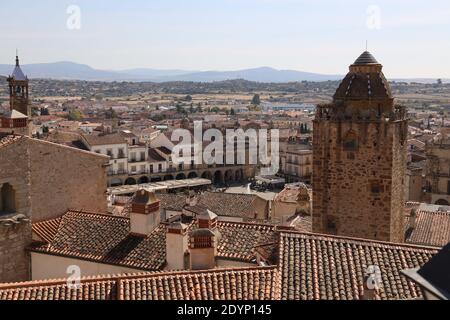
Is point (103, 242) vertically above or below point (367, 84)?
below

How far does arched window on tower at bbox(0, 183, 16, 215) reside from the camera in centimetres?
1418

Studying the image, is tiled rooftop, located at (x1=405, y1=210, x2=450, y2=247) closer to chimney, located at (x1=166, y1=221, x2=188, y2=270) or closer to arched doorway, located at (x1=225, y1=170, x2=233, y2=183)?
chimney, located at (x1=166, y1=221, x2=188, y2=270)

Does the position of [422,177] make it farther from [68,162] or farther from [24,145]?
[24,145]

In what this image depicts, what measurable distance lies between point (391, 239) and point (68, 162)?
9.53 meters

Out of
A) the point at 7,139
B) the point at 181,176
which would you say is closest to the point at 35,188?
the point at 7,139

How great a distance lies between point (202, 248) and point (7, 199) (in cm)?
523

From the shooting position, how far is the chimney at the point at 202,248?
12688 millimetres

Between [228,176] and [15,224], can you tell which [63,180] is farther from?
[228,176]

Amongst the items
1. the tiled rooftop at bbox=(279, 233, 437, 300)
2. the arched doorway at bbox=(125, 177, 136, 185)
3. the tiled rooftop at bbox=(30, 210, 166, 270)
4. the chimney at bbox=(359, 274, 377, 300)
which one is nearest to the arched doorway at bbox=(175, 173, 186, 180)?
the arched doorway at bbox=(125, 177, 136, 185)

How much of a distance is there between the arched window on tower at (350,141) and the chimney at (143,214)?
5.20 m

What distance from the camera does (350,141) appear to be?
15.2 metres

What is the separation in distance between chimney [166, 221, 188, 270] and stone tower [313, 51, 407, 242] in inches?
170

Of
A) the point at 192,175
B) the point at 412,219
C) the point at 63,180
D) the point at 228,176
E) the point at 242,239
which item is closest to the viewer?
the point at 242,239

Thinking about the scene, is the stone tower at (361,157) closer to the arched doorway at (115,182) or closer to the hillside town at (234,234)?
the hillside town at (234,234)
